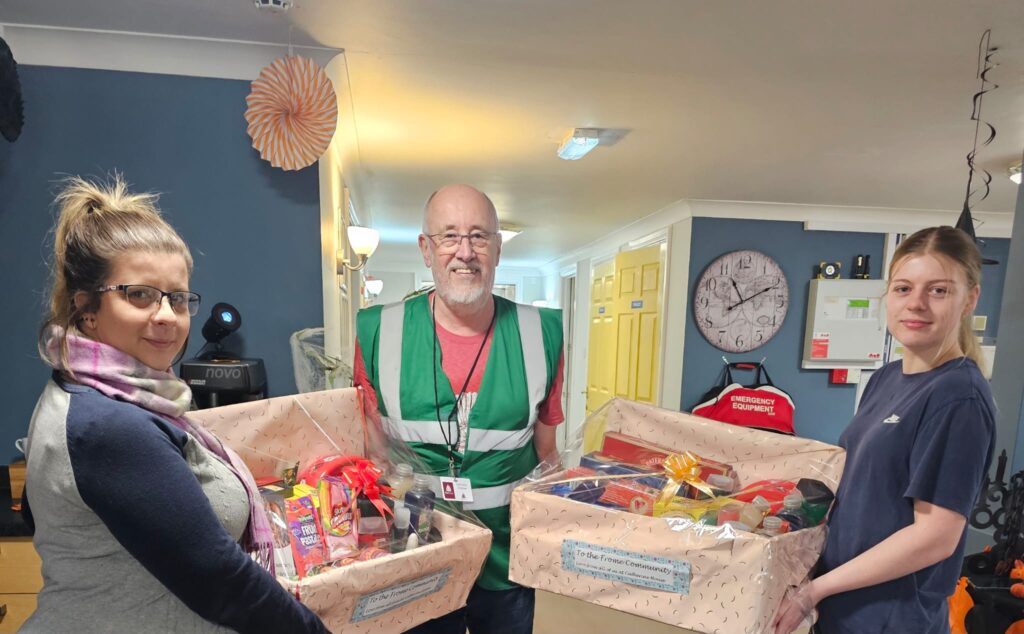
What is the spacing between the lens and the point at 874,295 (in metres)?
3.44

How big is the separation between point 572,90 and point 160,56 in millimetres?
1302

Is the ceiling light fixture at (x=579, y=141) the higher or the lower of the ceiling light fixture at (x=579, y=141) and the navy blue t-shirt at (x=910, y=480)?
the higher

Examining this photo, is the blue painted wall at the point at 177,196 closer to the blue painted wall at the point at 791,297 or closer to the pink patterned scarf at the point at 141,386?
the pink patterned scarf at the point at 141,386

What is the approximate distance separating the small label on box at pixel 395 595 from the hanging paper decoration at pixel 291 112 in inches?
49.3

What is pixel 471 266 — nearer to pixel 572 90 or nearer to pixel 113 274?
pixel 113 274

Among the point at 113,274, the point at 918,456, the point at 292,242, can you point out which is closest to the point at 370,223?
the point at 292,242

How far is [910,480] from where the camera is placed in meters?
0.78

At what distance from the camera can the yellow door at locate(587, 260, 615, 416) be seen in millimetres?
4676

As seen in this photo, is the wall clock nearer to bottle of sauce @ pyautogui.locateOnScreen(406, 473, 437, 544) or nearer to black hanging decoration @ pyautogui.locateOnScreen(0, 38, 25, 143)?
bottle of sauce @ pyautogui.locateOnScreen(406, 473, 437, 544)

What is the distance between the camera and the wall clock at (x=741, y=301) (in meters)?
3.49

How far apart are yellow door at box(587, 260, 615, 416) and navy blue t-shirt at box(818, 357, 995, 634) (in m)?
3.70

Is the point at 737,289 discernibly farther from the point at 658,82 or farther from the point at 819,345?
the point at 658,82

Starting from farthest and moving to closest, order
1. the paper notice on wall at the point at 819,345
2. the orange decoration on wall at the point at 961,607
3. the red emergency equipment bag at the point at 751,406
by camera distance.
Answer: the paper notice on wall at the point at 819,345 < the red emergency equipment bag at the point at 751,406 < the orange decoration on wall at the point at 961,607

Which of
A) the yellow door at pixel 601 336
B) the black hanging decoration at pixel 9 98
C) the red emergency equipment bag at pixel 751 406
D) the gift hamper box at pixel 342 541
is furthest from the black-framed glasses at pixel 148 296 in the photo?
the yellow door at pixel 601 336
